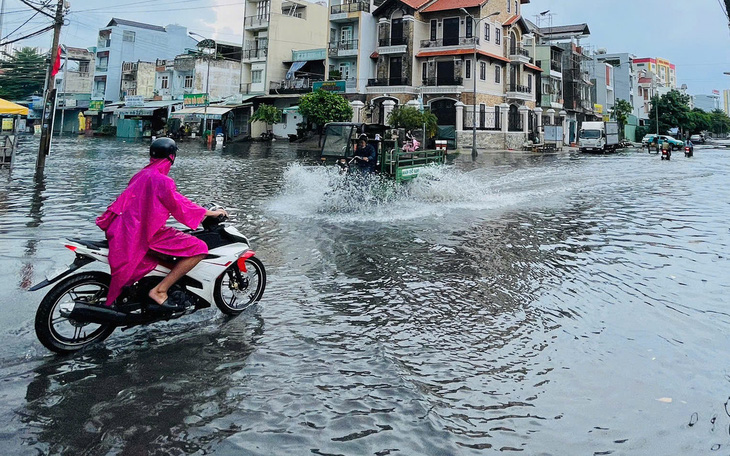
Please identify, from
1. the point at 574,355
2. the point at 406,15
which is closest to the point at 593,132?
the point at 406,15

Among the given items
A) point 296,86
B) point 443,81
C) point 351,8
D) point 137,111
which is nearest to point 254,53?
point 296,86

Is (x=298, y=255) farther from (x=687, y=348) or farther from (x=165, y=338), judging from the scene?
(x=687, y=348)

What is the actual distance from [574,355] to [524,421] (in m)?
1.24

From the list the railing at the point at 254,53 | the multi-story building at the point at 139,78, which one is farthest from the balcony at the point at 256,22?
the multi-story building at the point at 139,78

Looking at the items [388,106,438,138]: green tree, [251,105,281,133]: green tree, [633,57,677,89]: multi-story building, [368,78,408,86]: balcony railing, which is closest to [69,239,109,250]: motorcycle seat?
[388,106,438,138]: green tree

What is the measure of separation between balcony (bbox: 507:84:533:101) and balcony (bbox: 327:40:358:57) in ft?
45.4

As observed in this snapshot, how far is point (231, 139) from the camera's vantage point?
52969mm

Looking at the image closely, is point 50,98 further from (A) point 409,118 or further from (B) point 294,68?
(B) point 294,68

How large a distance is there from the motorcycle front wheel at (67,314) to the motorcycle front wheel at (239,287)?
971 mm

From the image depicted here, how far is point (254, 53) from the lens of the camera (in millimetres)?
56125

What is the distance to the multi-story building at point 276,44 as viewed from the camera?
54.2 metres

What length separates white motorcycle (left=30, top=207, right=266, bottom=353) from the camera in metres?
4.18

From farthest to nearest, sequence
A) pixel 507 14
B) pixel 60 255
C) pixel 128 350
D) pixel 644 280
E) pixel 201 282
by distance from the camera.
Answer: pixel 507 14 < pixel 60 255 < pixel 644 280 < pixel 201 282 < pixel 128 350

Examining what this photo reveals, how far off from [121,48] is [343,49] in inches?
1252
